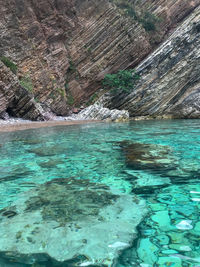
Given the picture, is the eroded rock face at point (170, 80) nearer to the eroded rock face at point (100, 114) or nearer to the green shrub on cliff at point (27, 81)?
the eroded rock face at point (100, 114)

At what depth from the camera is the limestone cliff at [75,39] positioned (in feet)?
54.5

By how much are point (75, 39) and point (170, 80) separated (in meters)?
7.89

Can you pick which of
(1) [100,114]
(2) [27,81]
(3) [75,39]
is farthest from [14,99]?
(3) [75,39]

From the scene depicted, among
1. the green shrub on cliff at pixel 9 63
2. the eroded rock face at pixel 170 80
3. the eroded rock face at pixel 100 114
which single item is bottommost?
the eroded rock face at pixel 100 114

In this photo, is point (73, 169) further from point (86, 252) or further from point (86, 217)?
point (86, 252)

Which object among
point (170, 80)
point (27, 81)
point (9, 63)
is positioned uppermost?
point (9, 63)

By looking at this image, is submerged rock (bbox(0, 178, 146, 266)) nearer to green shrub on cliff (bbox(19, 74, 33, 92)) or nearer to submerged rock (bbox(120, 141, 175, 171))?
submerged rock (bbox(120, 141, 175, 171))

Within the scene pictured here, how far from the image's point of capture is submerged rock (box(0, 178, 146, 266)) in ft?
5.13

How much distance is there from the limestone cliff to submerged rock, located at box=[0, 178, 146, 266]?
567 inches

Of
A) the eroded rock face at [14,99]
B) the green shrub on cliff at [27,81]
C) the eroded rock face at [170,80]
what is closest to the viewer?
the eroded rock face at [14,99]

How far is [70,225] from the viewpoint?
192cm

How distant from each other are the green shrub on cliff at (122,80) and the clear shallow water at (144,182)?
14241 millimetres

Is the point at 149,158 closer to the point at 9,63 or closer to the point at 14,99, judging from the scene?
the point at 14,99

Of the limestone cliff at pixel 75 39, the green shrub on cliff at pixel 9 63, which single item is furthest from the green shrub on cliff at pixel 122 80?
the green shrub on cliff at pixel 9 63
